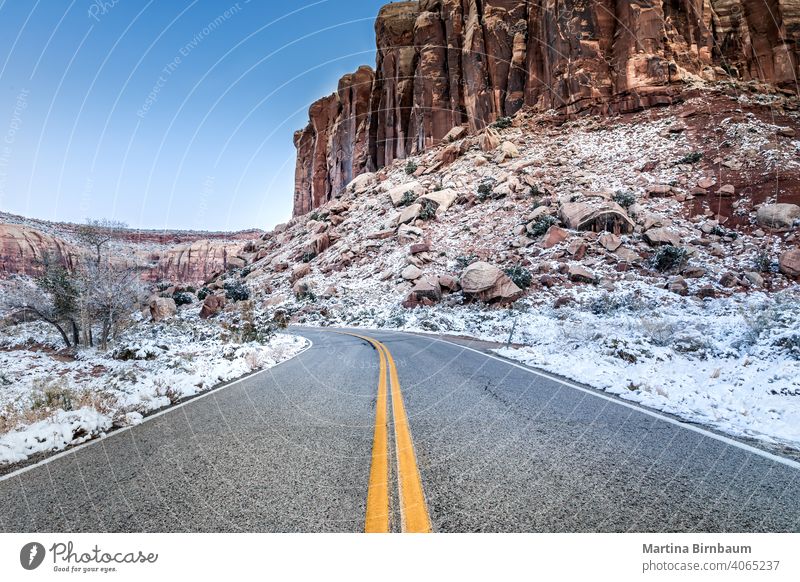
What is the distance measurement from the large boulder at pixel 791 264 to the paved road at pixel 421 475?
65.2ft

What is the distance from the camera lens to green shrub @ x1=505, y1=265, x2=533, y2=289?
2062 centimetres

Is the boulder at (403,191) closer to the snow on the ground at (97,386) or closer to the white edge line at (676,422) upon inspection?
the snow on the ground at (97,386)

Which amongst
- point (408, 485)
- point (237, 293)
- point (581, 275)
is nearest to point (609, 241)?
point (581, 275)

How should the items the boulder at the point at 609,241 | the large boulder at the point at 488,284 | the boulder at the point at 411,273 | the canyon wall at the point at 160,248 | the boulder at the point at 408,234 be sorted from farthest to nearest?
1. the canyon wall at the point at 160,248
2. the boulder at the point at 408,234
3. the boulder at the point at 411,273
4. the boulder at the point at 609,241
5. the large boulder at the point at 488,284

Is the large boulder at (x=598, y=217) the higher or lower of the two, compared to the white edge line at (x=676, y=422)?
higher

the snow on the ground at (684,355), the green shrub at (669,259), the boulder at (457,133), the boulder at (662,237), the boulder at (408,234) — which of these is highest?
the boulder at (457,133)

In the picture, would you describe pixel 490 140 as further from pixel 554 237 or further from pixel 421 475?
pixel 421 475

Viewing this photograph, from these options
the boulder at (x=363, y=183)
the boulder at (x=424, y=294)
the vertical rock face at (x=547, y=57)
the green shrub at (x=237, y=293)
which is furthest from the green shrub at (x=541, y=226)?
the boulder at (x=363, y=183)

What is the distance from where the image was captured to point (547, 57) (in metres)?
37.5

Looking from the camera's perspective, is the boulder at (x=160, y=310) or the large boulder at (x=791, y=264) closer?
the large boulder at (x=791, y=264)

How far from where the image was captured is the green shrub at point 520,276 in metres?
20.6

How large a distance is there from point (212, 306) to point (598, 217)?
3093cm

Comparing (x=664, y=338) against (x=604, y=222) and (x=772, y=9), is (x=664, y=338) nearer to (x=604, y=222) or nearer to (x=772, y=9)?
(x=604, y=222)
